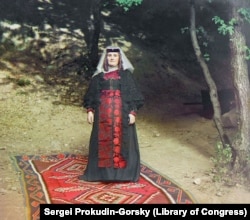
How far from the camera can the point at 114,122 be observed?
Result: 5.65 m

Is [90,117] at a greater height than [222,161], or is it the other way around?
[90,117]

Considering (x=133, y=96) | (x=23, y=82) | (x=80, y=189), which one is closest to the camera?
(x=80, y=189)

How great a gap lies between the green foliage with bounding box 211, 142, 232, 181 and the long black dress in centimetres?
136

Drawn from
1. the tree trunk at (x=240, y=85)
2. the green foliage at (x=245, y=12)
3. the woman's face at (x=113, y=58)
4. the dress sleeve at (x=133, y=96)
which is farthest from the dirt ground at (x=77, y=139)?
the green foliage at (x=245, y=12)

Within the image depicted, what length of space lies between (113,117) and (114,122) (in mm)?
79

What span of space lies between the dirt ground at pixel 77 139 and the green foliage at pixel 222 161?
0.54ft

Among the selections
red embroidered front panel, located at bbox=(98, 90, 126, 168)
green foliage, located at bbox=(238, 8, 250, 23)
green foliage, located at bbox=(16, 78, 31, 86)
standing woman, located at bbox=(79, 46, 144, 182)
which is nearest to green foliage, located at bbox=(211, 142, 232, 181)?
standing woman, located at bbox=(79, 46, 144, 182)

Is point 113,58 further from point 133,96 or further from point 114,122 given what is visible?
point 114,122

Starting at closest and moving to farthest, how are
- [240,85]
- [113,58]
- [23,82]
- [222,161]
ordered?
[113,58], [240,85], [222,161], [23,82]

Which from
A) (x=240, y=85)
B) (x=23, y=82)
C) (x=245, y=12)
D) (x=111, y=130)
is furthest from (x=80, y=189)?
(x=23, y=82)

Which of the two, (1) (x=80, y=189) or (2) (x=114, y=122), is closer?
(1) (x=80, y=189)

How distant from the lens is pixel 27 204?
487 cm

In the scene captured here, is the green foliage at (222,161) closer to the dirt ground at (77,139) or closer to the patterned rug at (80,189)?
the dirt ground at (77,139)

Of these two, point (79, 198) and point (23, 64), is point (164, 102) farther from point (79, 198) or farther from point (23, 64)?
point (79, 198)
